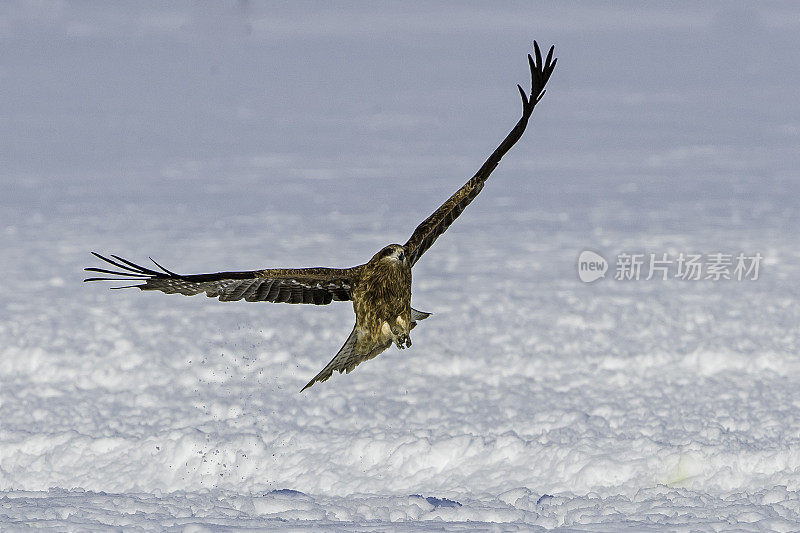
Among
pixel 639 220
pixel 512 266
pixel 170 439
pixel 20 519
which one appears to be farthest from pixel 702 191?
pixel 20 519

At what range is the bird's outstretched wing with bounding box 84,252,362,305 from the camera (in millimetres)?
7074

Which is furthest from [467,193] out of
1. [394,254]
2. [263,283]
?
[263,283]

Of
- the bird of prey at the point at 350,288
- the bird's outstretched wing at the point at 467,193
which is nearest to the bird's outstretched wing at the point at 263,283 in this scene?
the bird of prey at the point at 350,288

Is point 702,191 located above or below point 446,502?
above

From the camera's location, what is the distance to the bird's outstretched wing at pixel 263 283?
7074 mm

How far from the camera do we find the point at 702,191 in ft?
77.3

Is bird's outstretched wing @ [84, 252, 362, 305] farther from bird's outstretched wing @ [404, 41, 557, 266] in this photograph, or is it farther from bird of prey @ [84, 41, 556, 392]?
bird's outstretched wing @ [404, 41, 557, 266]

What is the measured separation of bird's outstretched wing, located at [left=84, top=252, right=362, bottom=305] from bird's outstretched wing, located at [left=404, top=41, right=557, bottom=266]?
1.67ft

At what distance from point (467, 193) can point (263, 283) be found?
1.60 metres

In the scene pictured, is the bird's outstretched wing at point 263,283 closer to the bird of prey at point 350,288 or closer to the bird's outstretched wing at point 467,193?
the bird of prey at point 350,288

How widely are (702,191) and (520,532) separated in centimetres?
1706

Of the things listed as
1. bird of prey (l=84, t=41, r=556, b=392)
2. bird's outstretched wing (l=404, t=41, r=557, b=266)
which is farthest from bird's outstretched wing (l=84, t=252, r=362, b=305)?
bird's outstretched wing (l=404, t=41, r=557, b=266)

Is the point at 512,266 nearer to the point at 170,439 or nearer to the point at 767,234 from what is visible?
the point at 767,234

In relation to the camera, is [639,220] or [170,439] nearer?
[170,439]
